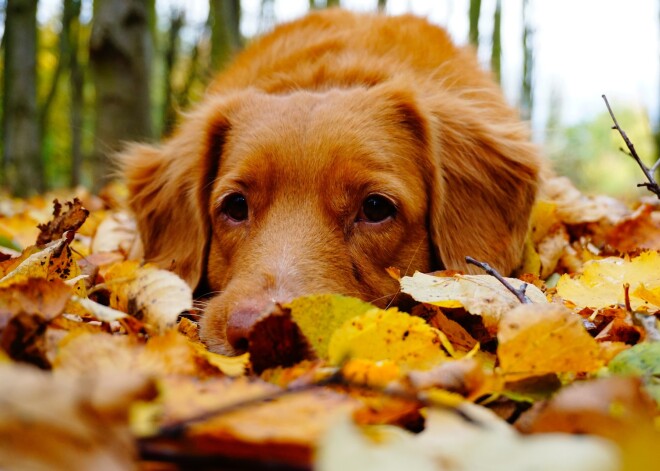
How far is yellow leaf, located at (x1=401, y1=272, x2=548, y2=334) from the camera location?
204cm

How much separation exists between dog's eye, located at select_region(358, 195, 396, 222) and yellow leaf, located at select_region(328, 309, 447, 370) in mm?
1277

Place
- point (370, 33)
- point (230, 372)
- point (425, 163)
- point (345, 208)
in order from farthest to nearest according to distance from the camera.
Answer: point (370, 33)
point (425, 163)
point (345, 208)
point (230, 372)

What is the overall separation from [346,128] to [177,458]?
2.31 metres

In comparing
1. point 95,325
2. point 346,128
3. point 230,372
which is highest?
point 346,128

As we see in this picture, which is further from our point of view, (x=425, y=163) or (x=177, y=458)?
(x=425, y=163)

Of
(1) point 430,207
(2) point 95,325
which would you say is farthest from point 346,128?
(2) point 95,325

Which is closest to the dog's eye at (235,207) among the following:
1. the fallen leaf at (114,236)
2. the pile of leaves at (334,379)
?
the pile of leaves at (334,379)

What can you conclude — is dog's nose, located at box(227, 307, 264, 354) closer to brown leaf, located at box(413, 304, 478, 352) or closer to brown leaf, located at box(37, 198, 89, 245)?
brown leaf, located at box(413, 304, 478, 352)

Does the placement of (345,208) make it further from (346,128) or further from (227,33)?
(227,33)

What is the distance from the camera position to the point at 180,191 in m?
3.81

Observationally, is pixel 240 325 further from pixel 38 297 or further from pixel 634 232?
pixel 634 232

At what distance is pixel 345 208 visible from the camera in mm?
2961

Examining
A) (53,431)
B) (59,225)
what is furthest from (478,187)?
(53,431)

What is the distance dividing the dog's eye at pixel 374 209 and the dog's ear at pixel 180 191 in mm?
977
